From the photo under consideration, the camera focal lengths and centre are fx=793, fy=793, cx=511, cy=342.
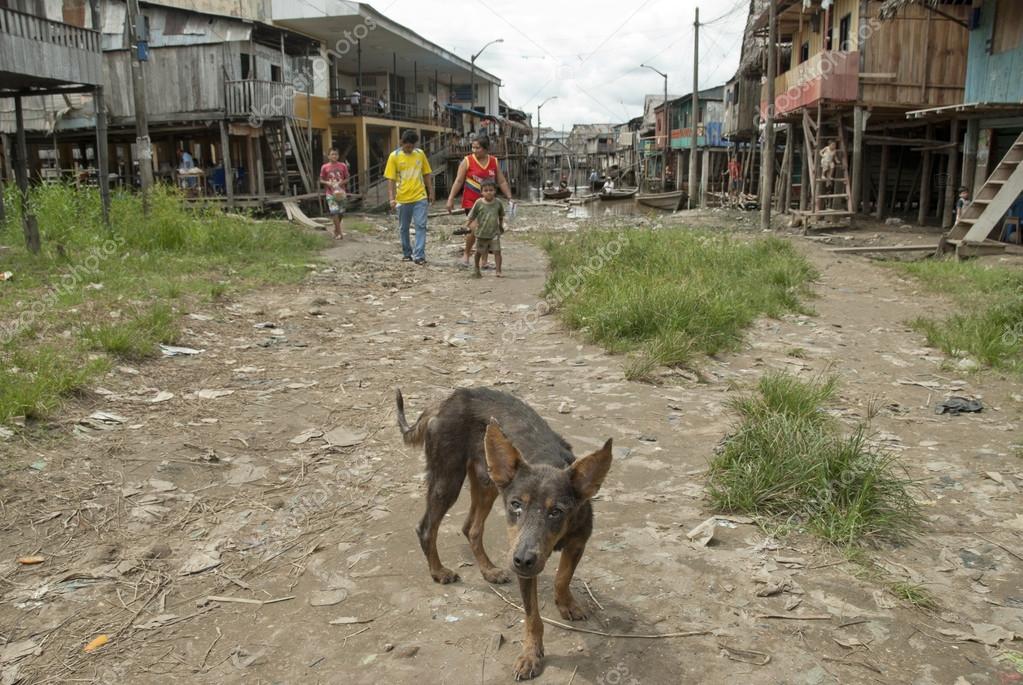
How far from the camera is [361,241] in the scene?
→ 16438 millimetres

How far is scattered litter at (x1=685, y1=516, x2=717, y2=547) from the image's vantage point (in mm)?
3434

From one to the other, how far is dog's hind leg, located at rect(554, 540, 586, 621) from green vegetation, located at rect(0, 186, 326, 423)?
3.54m

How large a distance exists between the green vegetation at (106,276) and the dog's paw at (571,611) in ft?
11.7

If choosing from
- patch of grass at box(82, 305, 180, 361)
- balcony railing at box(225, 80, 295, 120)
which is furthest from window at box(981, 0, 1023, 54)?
balcony railing at box(225, 80, 295, 120)

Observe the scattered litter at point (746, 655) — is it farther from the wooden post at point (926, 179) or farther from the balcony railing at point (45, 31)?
the wooden post at point (926, 179)

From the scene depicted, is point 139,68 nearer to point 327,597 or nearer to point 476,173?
point 476,173

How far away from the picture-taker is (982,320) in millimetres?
7254

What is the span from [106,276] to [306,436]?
5.17m

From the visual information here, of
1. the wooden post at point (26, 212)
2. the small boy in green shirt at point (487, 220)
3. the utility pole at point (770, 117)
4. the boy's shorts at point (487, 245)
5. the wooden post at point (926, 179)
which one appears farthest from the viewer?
the wooden post at point (926, 179)

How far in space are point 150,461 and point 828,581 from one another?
362cm

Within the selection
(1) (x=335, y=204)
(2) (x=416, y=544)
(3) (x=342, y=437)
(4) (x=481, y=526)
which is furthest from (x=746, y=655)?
(1) (x=335, y=204)

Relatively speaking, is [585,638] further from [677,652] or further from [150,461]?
[150,461]

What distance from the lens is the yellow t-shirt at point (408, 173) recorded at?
1156cm

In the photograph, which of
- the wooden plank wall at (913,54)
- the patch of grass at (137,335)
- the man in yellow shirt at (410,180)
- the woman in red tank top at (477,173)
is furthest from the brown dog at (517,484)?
the wooden plank wall at (913,54)
